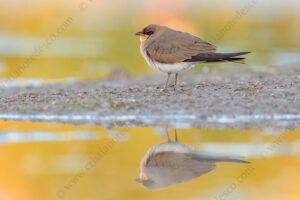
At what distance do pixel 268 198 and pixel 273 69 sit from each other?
7.76 m

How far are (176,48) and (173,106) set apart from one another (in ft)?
3.47

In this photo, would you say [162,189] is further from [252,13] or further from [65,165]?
[252,13]

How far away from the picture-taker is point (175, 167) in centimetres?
545

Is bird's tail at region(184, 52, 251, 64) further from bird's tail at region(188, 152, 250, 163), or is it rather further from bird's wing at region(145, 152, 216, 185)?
bird's wing at region(145, 152, 216, 185)

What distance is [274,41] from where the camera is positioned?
2020 centimetres

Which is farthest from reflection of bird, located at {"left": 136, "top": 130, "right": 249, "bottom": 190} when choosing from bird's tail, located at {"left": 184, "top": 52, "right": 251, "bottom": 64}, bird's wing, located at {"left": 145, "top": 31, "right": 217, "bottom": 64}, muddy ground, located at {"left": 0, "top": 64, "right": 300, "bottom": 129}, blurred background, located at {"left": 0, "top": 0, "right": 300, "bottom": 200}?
bird's wing, located at {"left": 145, "top": 31, "right": 217, "bottom": 64}

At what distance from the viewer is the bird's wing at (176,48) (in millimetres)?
7993

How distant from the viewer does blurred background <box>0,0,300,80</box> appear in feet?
53.1

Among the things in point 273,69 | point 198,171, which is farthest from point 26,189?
point 273,69

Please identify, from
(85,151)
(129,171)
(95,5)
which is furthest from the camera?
(95,5)

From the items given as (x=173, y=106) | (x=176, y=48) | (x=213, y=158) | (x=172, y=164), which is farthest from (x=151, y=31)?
(x=172, y=164)

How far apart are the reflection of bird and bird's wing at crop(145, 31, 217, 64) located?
2132 mm

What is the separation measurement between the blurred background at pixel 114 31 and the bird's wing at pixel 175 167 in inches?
283

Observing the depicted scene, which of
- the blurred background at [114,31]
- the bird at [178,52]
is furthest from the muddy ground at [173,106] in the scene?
the blurred background at [114,31]
